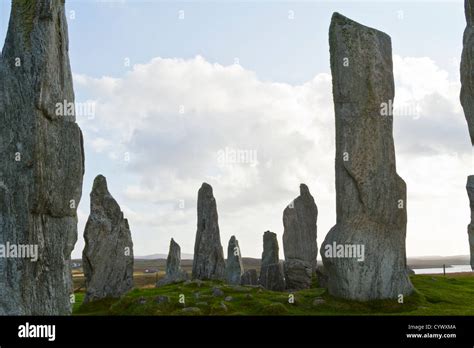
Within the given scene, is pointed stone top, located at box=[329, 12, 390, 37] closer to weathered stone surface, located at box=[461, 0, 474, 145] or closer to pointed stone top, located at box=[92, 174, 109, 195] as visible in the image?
weathered stone surface, located at box=[461, 0, 474, 145]

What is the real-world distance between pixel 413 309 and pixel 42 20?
16788mm

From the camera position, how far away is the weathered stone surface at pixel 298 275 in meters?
32.6

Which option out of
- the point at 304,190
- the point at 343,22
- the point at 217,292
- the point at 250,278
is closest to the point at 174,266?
the point at 250,278

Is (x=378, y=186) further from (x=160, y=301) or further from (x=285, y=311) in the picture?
(x=160, y=301)

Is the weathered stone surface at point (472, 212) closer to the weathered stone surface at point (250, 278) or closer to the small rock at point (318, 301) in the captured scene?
the small rock at point (318, 301)

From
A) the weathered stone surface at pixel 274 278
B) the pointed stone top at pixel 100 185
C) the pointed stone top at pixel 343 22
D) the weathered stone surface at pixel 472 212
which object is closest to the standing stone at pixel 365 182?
the pointed stone top at pixel 343 22

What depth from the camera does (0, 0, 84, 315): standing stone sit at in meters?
12.1

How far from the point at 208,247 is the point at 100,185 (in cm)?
964

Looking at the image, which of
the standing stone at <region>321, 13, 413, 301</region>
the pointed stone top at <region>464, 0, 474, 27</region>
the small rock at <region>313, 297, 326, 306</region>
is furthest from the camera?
the standing stone at <region>321, 13, 413, 301</region>

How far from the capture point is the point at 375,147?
2370 centimetres

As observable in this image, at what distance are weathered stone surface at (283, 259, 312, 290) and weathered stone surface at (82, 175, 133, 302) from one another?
31.4ft

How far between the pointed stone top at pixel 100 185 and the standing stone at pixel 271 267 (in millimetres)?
10425

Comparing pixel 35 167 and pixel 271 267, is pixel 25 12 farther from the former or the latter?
pixel 271 267

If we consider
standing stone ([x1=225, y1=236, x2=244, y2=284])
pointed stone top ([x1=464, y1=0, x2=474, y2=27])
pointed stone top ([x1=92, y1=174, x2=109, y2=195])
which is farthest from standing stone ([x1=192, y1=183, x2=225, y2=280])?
pointed stone top ([x1=464, y1=0, x2=474, y2=27])
